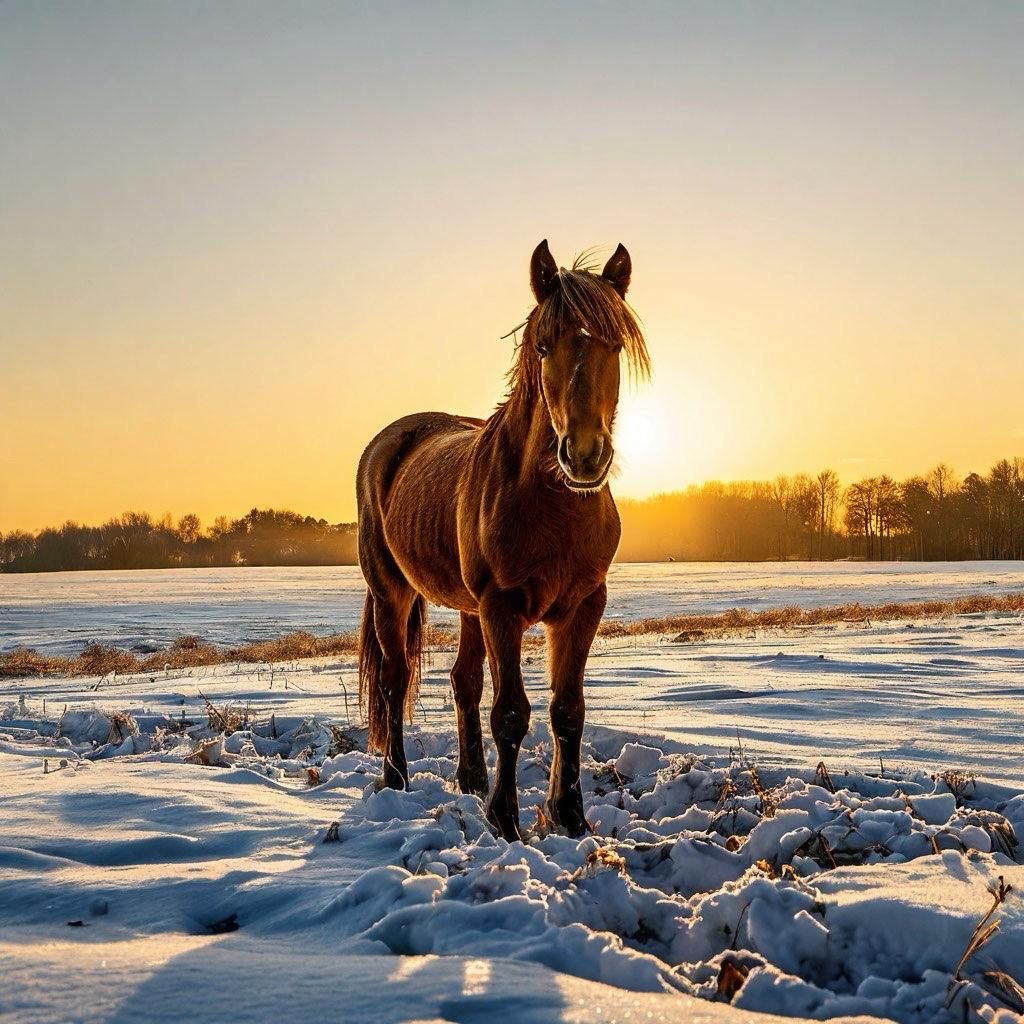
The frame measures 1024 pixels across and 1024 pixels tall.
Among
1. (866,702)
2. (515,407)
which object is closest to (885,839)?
(515,407)

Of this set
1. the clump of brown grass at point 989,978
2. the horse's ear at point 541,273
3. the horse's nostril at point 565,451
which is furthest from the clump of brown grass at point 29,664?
the clump of brown grass at point 989,978

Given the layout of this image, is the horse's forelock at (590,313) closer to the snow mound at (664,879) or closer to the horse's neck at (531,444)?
the horse's neck at (531,444)

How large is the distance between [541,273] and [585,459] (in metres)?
1.05

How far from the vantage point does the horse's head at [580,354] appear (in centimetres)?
325

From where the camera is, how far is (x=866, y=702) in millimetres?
6543

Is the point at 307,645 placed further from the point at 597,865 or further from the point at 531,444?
the point at 597,865

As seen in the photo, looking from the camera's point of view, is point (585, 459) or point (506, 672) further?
point (506, 672)

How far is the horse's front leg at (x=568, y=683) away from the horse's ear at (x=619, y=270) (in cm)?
147

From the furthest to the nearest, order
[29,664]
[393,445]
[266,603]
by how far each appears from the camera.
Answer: [266,603]
[29,664]
[393,445]

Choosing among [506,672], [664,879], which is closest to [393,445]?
[506,672]

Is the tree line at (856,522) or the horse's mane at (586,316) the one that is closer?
the horse's mane at (586,316)

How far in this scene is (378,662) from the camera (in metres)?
5.77

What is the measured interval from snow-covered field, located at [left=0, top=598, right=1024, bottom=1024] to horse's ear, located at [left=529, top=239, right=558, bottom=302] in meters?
2.31

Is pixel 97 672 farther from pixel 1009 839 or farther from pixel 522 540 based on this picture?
pixel 1009 839
